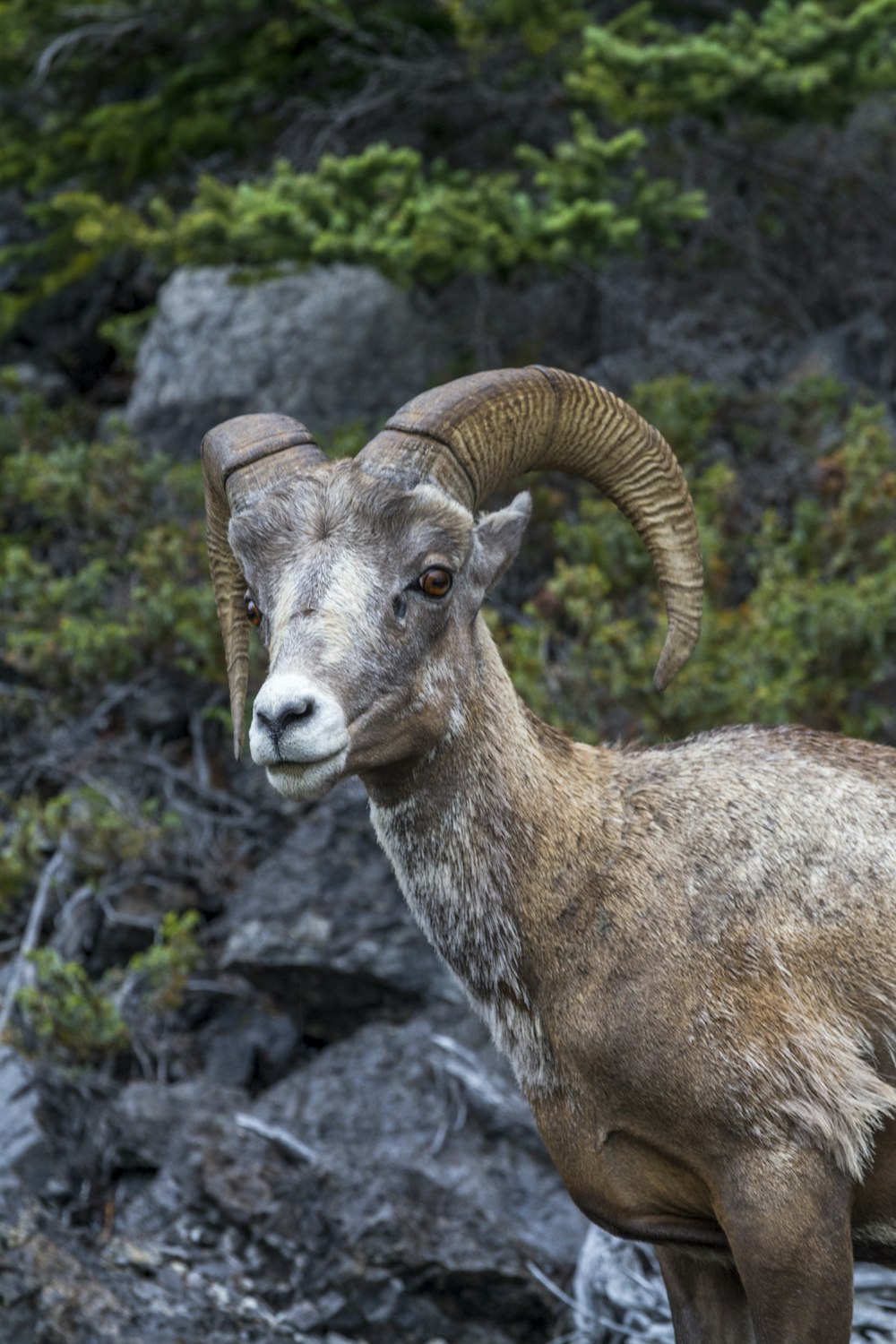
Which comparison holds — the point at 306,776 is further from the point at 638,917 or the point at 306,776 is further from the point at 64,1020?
the point at 64,1020

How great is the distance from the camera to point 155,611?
10.7 metres

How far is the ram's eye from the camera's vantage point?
4609 millimetres

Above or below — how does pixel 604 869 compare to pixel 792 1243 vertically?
above

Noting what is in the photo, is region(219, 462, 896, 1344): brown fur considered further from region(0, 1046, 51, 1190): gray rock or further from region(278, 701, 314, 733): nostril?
region(0, 1046, 51, 1190): gray rock

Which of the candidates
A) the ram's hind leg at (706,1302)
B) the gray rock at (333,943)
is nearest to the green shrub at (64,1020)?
the gray rock at (333,943)

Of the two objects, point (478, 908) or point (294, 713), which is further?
point (478, 908)

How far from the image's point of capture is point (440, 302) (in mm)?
13781

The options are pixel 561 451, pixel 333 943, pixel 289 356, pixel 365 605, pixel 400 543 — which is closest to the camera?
pixel 365 605

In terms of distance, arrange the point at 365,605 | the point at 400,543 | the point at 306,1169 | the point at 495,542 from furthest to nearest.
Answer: the point at 306,1169
the point at 495,542
the point at 400,543
the point at 365,605

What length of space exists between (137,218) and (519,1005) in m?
9.15

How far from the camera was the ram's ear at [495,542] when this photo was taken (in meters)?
4.90

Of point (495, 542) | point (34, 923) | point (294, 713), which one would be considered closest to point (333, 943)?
point (34, 923)

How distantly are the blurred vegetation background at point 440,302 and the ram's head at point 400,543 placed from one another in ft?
12.9

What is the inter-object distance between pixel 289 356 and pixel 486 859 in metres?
9.62
